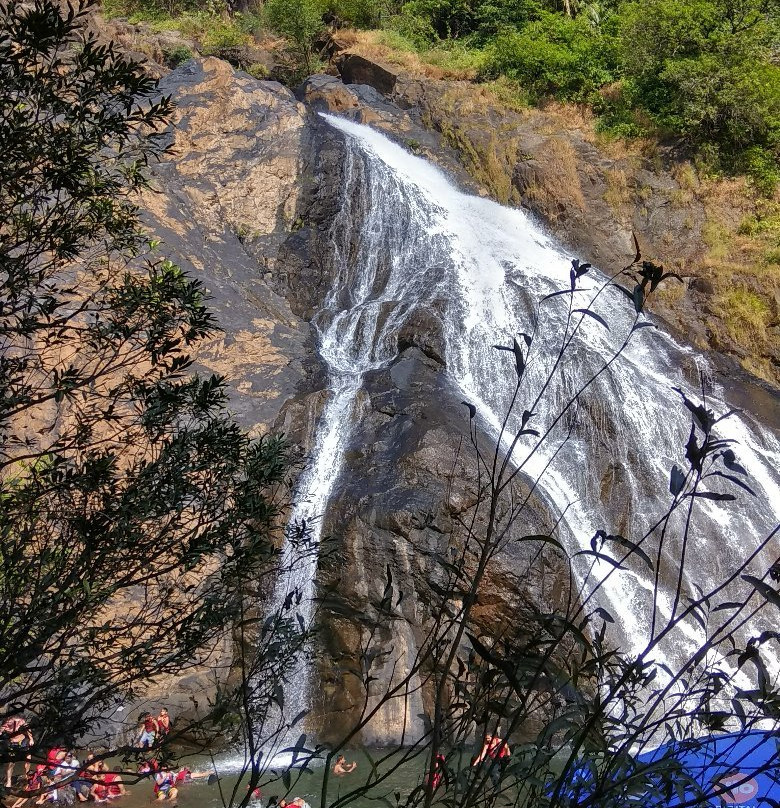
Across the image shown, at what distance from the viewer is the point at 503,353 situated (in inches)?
636

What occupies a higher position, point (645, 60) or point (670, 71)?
point (670, 71)

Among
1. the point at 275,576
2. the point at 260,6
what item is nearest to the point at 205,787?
the point at 275,576

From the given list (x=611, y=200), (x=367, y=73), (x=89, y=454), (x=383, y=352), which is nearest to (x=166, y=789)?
(x=89, y=454)

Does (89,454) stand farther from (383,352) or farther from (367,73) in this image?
(367,73)

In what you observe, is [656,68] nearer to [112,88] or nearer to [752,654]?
[112,88]

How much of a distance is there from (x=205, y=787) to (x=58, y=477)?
22.2 ft

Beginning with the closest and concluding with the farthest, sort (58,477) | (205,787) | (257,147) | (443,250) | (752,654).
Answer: (752,654) → (58,477) → (205,787) → (443,250) → (257,147)

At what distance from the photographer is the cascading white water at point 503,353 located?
41.9 ft

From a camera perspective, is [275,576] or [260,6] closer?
[275,576]

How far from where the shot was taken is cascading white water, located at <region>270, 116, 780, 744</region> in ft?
41.9

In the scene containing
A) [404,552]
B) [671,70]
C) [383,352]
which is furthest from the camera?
[671,70]

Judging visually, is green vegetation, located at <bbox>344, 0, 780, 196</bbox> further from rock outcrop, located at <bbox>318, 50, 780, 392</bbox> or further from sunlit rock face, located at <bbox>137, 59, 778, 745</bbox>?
sunlit rock face, located at <bbox>137, 59, 778, 745</bbox>

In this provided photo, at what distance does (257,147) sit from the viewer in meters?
19.8

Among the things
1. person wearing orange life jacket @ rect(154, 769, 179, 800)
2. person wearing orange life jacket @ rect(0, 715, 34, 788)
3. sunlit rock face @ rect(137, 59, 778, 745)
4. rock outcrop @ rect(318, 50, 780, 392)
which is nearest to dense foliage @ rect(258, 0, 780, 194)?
rock outcrop @ rect(318, 50, 780, 392)
